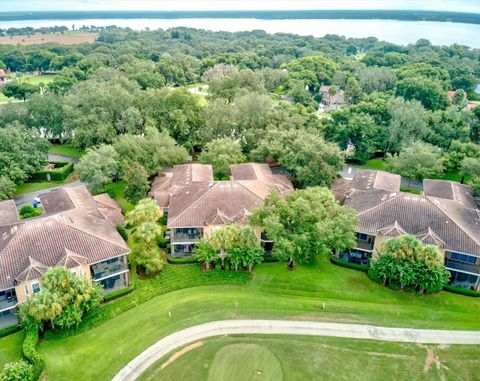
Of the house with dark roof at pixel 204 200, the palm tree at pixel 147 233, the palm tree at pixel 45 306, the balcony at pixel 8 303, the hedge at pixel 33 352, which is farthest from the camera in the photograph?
the house with dark roof at pixel 204 200

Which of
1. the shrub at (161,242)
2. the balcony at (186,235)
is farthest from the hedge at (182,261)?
the shrub at (161,242)

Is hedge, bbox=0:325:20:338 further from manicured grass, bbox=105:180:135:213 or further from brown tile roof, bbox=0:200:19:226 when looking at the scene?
manicured grass, bbox=105:180:135:213

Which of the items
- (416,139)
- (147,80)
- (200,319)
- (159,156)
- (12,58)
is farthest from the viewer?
(12,58)

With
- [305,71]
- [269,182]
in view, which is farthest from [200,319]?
[305,71]

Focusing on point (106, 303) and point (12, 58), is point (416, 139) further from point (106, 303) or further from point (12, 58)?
point (12, 58)

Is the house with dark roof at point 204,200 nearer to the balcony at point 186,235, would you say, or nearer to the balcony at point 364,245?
the balcony at point 186,235

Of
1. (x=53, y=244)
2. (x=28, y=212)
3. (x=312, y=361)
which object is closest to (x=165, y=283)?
(x=53, y=244)
